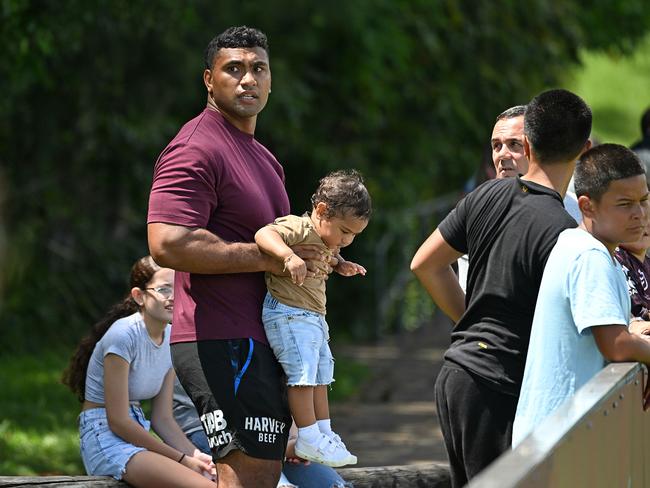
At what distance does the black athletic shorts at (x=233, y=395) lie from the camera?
4660mm

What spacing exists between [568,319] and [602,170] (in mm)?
622

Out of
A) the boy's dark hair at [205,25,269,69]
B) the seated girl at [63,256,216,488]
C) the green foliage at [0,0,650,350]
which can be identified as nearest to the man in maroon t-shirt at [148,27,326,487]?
the boy's dark hair at [205,25,269,69]

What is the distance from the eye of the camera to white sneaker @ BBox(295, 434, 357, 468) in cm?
491

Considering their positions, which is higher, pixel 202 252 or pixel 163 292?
pixel 202 252

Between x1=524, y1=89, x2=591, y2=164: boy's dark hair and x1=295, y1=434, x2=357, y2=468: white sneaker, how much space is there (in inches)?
48.6

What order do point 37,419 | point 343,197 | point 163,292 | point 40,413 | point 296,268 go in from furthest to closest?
point 40,413, point 37,419, point 163,292, point 343,197, point 296,268

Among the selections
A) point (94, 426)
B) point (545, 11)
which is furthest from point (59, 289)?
point (94, 426)

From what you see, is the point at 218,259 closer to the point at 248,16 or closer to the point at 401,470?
the point at 401,470

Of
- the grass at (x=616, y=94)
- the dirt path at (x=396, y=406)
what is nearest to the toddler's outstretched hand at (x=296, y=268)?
the dirt path at (x=396, y=406)

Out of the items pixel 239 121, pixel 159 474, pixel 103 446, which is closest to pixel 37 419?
pixel 103 446

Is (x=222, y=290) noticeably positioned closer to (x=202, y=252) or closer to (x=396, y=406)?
(x=202, y=252)

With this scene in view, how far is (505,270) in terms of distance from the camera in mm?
4727

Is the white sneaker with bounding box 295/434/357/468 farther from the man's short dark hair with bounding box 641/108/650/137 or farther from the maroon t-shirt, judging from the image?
the man's short dark hair with bounding box 641/108/650/137

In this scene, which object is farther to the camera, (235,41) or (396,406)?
(396,406)
